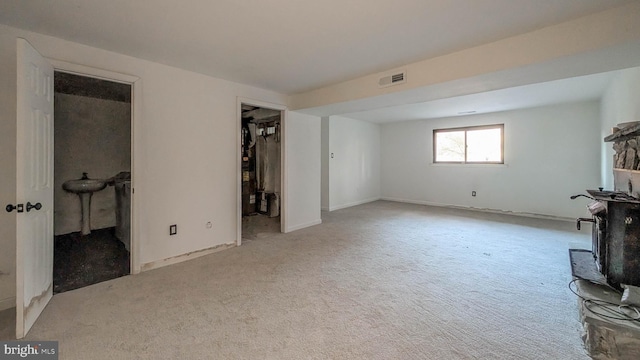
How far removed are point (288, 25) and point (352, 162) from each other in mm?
5143

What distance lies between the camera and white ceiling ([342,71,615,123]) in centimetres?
372

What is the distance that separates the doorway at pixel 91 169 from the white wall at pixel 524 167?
257 inches

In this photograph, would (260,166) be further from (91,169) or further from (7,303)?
(7,303)

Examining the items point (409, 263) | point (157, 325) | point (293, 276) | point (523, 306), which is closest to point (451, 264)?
point (409, 263)

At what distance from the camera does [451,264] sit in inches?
117

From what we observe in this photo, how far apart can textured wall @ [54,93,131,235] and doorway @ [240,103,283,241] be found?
211 centimetres

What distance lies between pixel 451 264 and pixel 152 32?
3794mm

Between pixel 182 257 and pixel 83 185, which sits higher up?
Answer: pixel 83 185

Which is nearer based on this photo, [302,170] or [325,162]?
[302,170]

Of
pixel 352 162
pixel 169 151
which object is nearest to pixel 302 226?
pixel 169 151

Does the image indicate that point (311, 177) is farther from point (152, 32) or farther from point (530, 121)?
point (530, 121)

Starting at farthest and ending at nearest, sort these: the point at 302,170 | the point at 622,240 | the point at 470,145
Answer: the point at 470,145, the point at 302,170, the point at 622,240

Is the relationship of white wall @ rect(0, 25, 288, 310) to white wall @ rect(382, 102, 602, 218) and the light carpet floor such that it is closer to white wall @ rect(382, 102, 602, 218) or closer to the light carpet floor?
the light carpet floor

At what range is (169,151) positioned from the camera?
2955 millimetres
